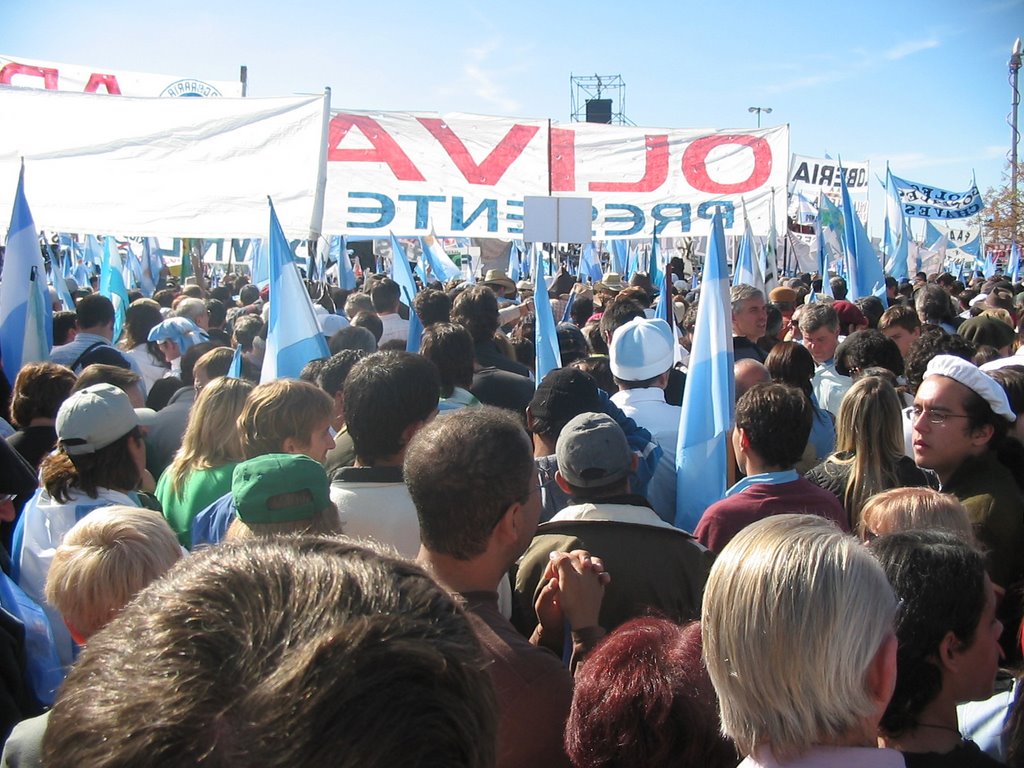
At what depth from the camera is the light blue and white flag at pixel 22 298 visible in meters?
5.48

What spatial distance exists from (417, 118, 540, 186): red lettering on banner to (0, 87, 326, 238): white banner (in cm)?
396

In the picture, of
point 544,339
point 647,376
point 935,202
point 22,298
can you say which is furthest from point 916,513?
point 935,202

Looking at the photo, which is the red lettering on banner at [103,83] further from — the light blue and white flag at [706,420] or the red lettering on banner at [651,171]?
the light blue and white flag at [706,420]

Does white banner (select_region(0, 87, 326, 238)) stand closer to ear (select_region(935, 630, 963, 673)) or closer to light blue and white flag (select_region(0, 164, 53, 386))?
light blue and white flag (select_region(0, 164, 53, 386))

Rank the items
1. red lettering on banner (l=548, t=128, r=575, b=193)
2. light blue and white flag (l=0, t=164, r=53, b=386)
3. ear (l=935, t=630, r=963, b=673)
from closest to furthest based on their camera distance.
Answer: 1. ear (l=935, t=630, r=963, b=673)
2. light blue and white flag (l=0, t=164, r=53, b=386)
3. red lettering on banner (l=548, t=128, r=575, b=193)

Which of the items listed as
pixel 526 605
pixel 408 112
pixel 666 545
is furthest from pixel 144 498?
pixel 408 112

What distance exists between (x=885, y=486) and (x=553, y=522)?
146cm

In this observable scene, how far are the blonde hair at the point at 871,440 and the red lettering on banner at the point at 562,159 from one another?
23.7ft

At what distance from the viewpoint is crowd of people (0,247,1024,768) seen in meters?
0.72

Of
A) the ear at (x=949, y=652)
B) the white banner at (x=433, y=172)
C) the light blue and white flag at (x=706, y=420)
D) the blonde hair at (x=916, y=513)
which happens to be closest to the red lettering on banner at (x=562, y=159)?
the white banner at (x=433, y=172)

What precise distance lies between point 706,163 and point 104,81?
13.3 m

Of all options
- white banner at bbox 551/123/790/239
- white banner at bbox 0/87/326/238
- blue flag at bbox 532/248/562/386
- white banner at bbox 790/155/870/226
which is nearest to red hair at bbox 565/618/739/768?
blue flag at bbox 532/248/562/386

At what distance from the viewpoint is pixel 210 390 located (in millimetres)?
3701

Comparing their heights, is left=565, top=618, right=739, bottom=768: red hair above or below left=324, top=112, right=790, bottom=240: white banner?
below
